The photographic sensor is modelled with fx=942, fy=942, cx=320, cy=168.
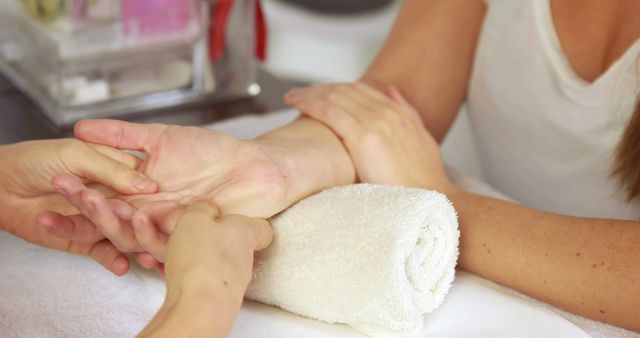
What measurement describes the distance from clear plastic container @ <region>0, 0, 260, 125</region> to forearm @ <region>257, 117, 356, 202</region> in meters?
0.37

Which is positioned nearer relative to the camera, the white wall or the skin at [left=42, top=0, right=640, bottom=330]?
the skin at [left=42, top=0, right=640, bottom=330]

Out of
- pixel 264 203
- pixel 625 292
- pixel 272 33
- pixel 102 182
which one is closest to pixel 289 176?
pixel 264 203

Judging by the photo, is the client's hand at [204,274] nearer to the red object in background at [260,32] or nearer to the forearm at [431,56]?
the forearm at [431,56]

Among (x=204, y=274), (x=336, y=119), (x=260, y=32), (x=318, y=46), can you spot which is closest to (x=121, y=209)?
(x=204, y=274)

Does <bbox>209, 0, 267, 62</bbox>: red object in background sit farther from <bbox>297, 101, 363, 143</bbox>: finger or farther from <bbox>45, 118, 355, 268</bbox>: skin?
<bbox>45, 118, 355, 268</bbox>: skin

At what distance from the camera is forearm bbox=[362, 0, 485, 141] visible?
120 centimetres

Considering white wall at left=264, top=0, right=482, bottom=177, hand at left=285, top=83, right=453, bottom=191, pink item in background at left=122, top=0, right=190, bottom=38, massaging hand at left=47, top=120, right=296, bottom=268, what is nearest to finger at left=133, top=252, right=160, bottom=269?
massaging hand at left=47, top=120, right=296, bottom=268

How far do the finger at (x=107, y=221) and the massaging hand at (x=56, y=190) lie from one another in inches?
0.7

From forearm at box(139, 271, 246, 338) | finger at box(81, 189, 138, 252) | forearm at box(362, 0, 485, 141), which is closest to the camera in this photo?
forearm at box(139, 271, 246, 338)

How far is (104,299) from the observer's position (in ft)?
2.89

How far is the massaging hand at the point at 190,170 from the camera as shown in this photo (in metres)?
0.87

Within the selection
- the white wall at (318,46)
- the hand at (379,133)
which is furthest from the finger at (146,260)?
the white wall at (318,46)

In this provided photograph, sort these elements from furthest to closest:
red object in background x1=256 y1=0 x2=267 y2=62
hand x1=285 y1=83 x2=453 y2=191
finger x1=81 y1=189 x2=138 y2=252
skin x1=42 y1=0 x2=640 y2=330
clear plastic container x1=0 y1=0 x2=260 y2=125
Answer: red object in background x1=256 y1=0 x2=267 y2=62, clear plastic container x1=0 y1=0 x2=260 y2=125, hand x1=285 y1=83 x2=453 y2=191, skin x1=42 y1=0 x2=640 y2=330, finger x1=81 y1=189 x2=138 y2=252

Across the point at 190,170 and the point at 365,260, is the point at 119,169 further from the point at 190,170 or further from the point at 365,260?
the point at 365,260
